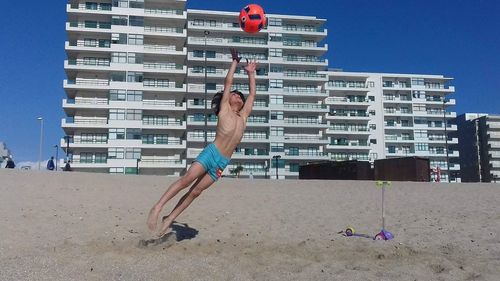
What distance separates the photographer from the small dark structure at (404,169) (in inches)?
1491

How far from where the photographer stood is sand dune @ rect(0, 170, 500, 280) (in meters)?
5.72

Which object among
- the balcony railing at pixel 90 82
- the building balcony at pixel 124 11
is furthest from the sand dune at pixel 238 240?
the building balcony at pixel 124 11

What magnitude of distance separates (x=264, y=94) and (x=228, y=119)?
2686 inches

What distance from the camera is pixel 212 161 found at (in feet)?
23.3

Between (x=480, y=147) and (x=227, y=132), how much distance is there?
113 meters

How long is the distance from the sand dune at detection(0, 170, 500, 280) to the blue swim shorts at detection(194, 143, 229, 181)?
116 centimetres

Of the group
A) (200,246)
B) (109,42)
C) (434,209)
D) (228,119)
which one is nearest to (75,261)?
(200,246)

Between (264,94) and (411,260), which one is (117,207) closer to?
(411,260)

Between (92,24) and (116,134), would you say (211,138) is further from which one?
(92,24)

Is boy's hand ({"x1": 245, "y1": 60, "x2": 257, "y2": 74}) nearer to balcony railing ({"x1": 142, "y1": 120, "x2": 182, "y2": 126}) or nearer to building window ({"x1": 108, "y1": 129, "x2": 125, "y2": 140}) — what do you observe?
building window ({"x1": 108, "y1": 129, "x2": 125, "y2": 140})

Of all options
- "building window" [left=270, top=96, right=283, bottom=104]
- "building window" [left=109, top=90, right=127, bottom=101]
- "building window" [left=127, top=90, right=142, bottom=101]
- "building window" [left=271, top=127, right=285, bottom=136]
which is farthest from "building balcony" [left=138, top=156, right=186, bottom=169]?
"building window" [left=270, top=96, right=283, bottom=104]

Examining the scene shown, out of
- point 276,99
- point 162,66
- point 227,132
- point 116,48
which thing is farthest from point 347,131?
point 227,132

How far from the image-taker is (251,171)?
71312 millimetres

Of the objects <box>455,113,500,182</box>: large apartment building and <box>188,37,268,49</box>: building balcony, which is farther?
<box>455,113,500,182</box>: large apartment building
